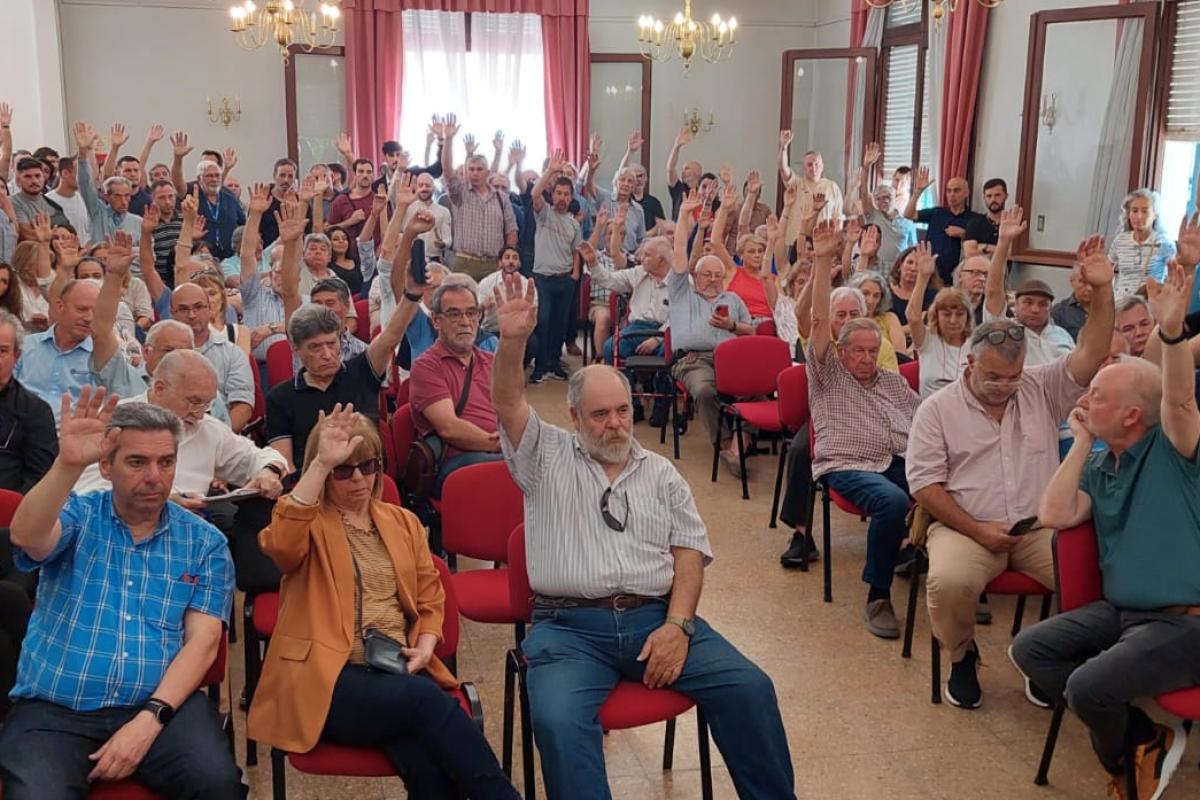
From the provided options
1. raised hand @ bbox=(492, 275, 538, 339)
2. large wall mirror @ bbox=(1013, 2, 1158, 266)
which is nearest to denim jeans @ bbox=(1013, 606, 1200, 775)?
raised hand @ bbox=(492, 275, 538, 339)

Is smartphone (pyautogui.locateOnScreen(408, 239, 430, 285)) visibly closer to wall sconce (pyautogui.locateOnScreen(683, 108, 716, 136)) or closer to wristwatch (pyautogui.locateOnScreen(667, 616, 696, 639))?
wristwatch (pyautogui.locateOnScreen(667, 616, 696, 639))

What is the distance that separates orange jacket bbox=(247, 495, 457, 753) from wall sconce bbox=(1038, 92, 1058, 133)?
24.2ft

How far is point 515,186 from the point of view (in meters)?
11.9

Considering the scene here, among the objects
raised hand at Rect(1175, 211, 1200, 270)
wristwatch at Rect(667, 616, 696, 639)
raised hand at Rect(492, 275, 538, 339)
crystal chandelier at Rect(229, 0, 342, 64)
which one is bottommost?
wristwatch at Rect(667, 616, 696, 639)

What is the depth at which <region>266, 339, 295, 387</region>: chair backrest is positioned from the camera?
16.6ft

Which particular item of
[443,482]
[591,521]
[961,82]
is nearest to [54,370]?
[443,482]

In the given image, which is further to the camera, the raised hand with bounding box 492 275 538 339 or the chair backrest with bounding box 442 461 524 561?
the chair backrest with bounding box 442 461 524 561

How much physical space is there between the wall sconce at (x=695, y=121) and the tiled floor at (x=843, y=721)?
9010mm

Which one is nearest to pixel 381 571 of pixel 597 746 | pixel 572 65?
pixel 597 746

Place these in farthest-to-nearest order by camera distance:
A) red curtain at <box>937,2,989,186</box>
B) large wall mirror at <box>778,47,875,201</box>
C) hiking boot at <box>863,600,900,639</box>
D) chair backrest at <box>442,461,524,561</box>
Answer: large wall mirror at <box>778,47,875,201</box> → red curtain at <box>937,2,989,186</box> → hiking boot at <box>863,600,900,639</box> → chair backrest at <box>442,461,524,561</box>

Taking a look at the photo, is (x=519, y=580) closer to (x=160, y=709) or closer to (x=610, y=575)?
(x=610, y=575)

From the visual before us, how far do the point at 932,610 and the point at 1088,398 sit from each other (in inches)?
33.2

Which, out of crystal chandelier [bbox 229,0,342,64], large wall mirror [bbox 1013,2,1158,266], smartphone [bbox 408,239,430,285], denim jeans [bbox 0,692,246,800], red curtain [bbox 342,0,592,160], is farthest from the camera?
red curtain [bbox 342,0,592,160]

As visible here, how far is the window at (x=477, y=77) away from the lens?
40.4 feet
